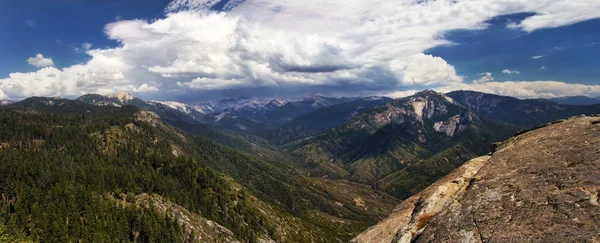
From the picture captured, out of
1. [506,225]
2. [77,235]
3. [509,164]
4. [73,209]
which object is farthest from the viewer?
[73,209]

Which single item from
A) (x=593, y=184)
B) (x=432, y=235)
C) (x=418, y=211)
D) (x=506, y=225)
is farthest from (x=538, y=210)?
(x=418, y=211)

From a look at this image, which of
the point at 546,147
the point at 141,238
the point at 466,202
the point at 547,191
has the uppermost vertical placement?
the point at 546,147

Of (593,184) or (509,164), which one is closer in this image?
(593,184)

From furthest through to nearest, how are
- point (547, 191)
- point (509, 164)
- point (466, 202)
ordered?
point (509, 164) → point (466, 202) → point (547, 191)

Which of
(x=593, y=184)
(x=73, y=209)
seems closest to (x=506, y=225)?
(x=593, y=184)

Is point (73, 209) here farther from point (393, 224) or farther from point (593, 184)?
point (593, 184)

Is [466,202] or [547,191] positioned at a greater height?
[547,191]

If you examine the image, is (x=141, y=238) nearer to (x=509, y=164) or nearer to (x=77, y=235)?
(x=77, y=235)
